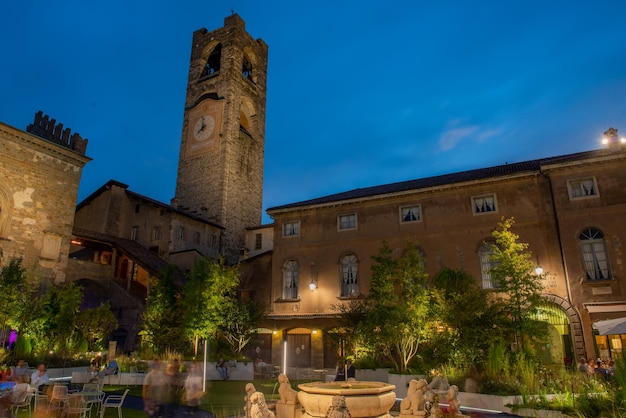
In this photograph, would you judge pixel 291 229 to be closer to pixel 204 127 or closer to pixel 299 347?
pixel 299 347

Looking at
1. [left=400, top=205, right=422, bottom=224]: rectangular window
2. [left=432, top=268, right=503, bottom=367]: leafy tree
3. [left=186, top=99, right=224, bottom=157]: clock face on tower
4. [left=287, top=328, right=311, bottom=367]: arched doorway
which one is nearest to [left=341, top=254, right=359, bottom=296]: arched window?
[left=287, top=328, right=311, bottom=367]: arched doorway

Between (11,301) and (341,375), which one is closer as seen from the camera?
(341,375)

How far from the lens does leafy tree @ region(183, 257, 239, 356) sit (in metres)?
21.4

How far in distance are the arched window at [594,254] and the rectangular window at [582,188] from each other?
1.60m

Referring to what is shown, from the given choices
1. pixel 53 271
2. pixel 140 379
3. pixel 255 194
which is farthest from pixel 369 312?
pixel 255 194

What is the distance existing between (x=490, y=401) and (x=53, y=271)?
932 inches

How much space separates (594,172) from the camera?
20.5 meters

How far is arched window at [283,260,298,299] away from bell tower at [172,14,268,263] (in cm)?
1275

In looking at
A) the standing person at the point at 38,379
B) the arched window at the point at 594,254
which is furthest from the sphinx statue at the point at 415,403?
the arched window at the point at 594,254

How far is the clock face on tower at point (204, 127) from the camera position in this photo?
42.2 m

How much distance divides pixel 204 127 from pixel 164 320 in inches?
979

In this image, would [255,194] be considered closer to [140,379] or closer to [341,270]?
[341,270]

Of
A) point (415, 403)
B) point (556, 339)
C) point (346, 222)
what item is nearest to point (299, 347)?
point (346, 222)

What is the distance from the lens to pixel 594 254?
19.9 meters
